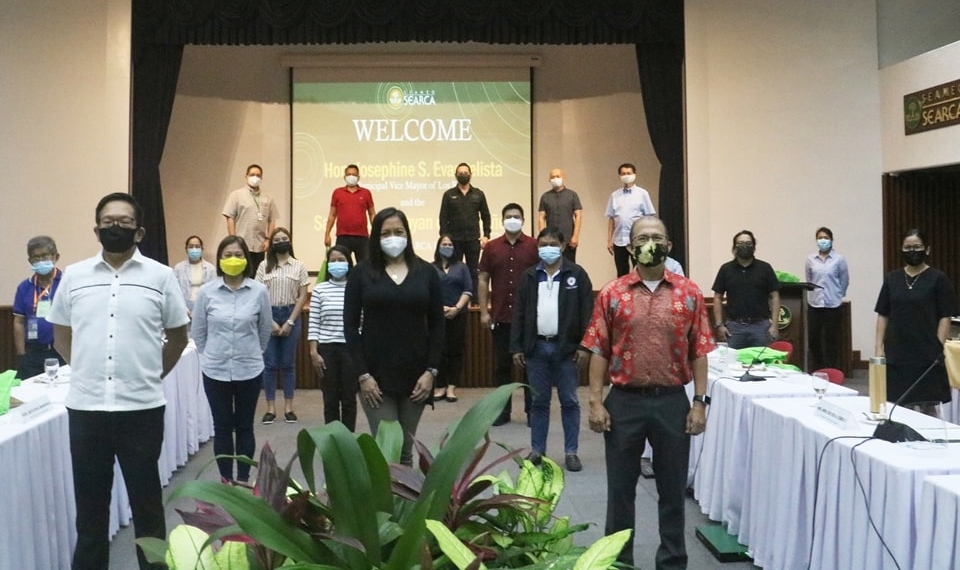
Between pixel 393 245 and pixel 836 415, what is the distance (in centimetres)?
181

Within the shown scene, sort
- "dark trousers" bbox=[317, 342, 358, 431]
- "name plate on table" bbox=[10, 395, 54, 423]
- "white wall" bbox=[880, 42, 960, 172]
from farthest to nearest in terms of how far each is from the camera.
Answer: "white wall" bbox=[880, 42, 960, 172] < "dark trousers" bbox=[317, 342, 358, 431] < "name plate on table" bbox=[10, 395, 54, 423]

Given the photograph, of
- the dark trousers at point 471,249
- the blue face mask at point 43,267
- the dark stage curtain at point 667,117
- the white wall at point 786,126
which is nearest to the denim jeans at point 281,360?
the blue face mask at point 43,267

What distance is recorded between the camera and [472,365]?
9.16 m

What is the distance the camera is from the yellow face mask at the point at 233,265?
4.69m

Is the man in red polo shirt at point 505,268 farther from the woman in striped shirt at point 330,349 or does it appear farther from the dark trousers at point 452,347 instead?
the woman in striped shirt at point 330,349

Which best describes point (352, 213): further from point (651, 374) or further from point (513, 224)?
point (651, 374)

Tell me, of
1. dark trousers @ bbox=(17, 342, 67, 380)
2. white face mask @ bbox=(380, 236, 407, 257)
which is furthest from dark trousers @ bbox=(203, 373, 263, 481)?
dark trousers @ bbox=(17, 342, 67, 380)

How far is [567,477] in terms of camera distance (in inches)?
212

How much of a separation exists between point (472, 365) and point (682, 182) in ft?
10.0

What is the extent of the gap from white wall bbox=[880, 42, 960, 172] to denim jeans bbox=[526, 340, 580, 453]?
5247mm

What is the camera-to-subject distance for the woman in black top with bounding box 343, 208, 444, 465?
3.79 m

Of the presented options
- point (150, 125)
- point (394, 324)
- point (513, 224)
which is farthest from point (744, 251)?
point (150, 125)

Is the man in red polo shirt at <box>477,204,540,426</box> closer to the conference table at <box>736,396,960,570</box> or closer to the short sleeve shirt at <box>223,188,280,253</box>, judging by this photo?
the conference table at <box>736,396,960,570</box>

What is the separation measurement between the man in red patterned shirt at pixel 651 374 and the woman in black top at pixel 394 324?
0.74m
